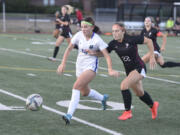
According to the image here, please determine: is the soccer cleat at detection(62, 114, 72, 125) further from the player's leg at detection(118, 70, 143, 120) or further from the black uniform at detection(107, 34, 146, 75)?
the black uniform at detection(107, 34, 146, 75)

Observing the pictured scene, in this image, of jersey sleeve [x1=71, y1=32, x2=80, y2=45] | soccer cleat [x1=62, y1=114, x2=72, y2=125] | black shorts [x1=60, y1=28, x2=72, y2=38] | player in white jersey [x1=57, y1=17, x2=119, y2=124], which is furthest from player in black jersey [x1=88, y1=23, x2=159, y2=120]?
black shorts [x1=60, y1=28, x2=72, y2=38]

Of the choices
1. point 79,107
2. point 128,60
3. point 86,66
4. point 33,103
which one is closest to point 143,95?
point 128,60

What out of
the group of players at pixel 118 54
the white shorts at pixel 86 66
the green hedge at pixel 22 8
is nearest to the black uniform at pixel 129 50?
the group of players at pixel 118 54

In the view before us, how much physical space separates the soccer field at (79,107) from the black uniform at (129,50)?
0.95 meters

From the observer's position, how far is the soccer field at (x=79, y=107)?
7.73 m

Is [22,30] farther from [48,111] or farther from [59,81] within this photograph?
[48,111]

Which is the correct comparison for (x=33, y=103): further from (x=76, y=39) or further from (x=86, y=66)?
(x=76, y=39)

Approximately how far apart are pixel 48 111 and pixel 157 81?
5.26 metres

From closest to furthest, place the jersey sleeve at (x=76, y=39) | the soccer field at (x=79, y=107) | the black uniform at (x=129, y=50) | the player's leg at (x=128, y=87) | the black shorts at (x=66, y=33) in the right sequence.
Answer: the soccer field at (x=79, y=107), the player's leg at (x=128, y=87), the black uniform at (x=129, y=50), the jersey sleeve at (x=76, y=39), the black shorts at (x=66, y=33)

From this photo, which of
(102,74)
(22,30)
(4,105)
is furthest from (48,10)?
(4,105)

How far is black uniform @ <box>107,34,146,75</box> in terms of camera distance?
8.36m

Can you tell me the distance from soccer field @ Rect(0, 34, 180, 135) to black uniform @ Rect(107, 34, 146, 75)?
0.95m

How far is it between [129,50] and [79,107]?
1.79m

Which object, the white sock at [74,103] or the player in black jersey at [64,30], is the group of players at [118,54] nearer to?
the white sock at [74,103]
